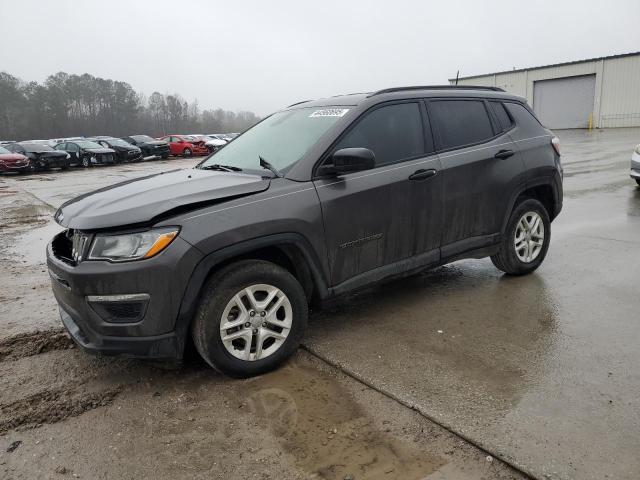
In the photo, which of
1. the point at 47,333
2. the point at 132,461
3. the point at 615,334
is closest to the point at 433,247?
the point at 615,334

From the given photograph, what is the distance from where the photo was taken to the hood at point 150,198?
2.97 meters

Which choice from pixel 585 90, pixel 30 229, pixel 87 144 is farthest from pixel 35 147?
pixel 585 90

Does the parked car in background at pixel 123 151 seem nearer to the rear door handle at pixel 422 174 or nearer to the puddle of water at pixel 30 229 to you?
the puddle of water at pixel 30 229

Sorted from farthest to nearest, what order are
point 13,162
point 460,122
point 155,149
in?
point 155,149
point 13,162
point 460,122

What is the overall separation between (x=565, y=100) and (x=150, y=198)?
4237cm

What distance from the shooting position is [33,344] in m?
3.99

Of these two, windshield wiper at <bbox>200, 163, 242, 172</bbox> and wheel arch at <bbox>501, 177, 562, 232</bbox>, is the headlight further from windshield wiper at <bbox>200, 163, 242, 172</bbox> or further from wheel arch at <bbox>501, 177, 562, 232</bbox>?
wheel arch at <bbox>501, 177, 562, 232</bbox>

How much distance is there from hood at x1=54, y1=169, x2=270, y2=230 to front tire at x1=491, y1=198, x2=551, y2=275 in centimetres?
258

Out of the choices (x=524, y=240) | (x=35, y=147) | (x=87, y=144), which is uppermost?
(x=87, y=144)

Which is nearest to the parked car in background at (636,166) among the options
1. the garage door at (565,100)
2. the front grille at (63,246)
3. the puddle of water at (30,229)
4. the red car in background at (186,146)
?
the front grille at (63,246)

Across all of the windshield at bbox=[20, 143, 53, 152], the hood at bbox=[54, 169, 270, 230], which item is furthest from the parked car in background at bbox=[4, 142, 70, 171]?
the hood at bbox=[54, 169, 270, 230]

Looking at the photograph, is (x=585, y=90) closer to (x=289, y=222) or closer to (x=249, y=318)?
(x=289, y=222)

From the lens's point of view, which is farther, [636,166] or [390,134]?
[636,166]

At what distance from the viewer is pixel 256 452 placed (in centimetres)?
258
